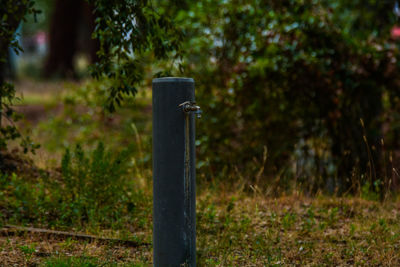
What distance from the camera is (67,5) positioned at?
18.1 metres

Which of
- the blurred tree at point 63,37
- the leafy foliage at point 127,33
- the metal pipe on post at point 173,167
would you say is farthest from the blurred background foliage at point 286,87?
the blurred tree at point 63,37

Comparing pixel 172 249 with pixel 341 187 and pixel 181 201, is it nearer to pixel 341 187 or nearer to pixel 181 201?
pixel 181 201

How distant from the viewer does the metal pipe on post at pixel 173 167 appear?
326 cm

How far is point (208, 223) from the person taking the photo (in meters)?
4.70

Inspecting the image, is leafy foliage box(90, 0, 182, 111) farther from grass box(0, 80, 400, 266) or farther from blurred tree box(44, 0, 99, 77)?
blurred tree box(44, 0, 99, 77)

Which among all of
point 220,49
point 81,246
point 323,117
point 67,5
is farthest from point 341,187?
point 67,5

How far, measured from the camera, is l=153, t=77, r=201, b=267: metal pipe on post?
10.7ft

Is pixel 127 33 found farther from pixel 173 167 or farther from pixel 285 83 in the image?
pixel 285 83

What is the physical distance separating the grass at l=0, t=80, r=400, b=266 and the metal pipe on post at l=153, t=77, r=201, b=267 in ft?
1.51

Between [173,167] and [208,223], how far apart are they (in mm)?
1598

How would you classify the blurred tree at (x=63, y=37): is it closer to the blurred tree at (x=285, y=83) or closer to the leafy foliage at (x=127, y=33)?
the blurred tree at (x=285, y=83)

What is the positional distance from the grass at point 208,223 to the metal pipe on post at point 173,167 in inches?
18.1

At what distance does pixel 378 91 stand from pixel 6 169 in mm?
4865

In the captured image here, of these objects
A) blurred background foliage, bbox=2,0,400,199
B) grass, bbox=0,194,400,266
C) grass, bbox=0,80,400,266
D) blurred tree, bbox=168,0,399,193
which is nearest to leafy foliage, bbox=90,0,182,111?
grass, bbox=0,80,400,266
